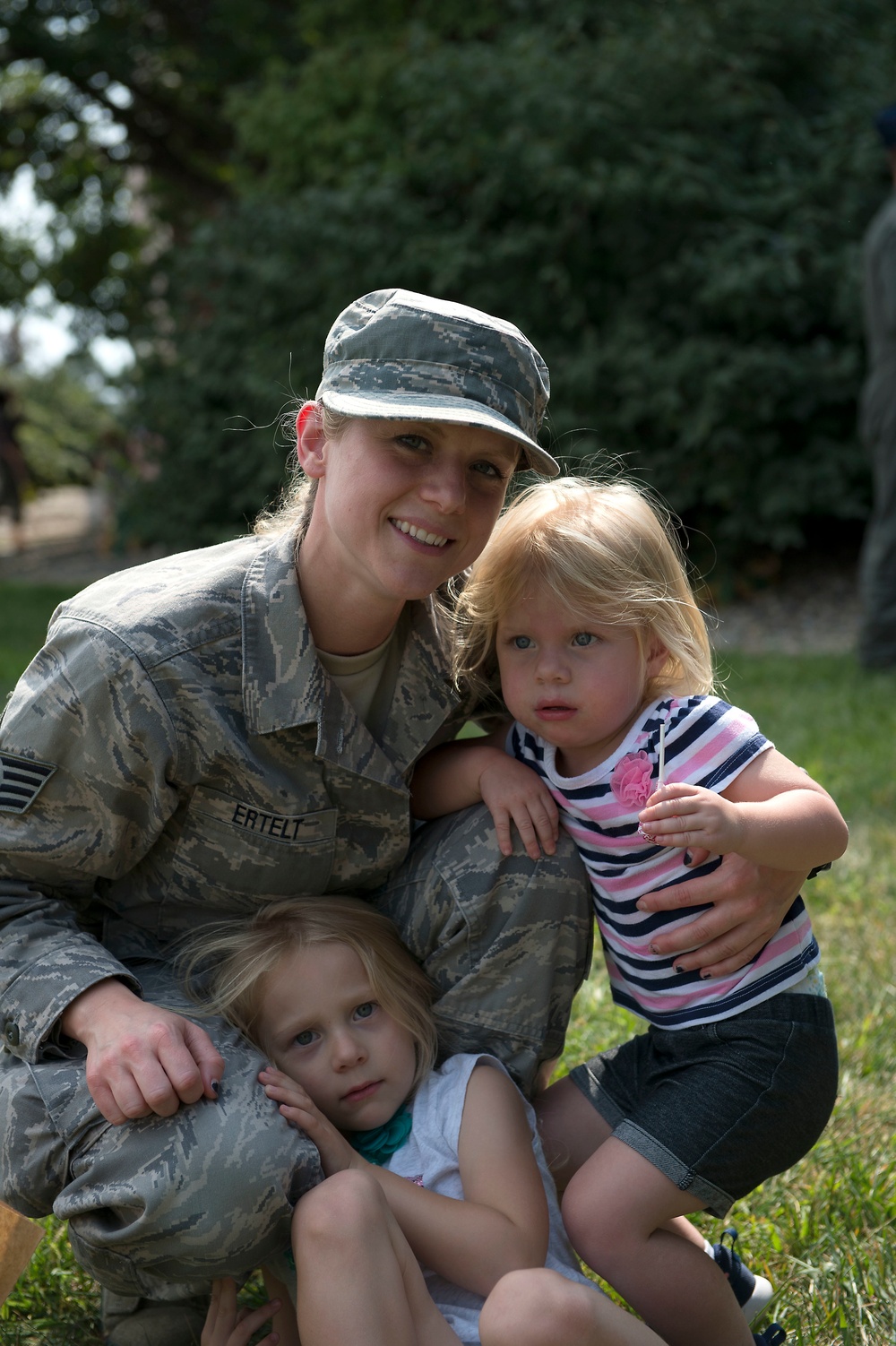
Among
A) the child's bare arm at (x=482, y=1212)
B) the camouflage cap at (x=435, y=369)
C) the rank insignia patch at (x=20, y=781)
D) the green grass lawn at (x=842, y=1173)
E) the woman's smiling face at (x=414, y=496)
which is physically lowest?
the green grass lawn at (x=842, y=1173)

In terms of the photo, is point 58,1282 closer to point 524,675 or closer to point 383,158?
point 524,675

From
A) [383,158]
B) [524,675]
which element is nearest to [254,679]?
[524,675]

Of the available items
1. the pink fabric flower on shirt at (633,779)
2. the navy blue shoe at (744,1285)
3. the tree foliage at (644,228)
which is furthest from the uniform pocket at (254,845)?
the tree foliage at (644,228)

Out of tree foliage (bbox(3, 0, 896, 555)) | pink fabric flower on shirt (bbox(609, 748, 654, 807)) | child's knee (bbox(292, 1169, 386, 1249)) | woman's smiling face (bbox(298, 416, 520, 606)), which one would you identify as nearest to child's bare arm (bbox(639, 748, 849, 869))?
pink fabric flower on shirt (bbox(609, 748, 654, 807))

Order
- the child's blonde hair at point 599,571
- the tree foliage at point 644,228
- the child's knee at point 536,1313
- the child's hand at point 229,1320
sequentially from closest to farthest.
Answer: the child's knee at point 536,1313, the child's hand at point 229,1320, the child's blonde hair at point 599,571, the tree foliage at point 644,228

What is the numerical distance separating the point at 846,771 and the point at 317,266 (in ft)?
19.3

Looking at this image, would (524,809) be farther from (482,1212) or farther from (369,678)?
(482,1212)

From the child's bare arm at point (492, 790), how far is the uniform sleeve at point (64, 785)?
48cm

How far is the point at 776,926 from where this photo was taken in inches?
74.0

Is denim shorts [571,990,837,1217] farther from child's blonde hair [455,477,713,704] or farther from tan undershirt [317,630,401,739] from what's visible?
tan undershirt [317,630,401,739]

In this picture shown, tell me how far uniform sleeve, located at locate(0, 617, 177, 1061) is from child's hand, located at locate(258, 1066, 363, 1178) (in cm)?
24

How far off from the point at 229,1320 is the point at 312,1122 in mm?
290

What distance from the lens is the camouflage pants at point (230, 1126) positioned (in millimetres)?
1588

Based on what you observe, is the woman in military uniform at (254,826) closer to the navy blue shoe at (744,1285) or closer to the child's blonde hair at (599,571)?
the child's blonde hair at (599,571)
